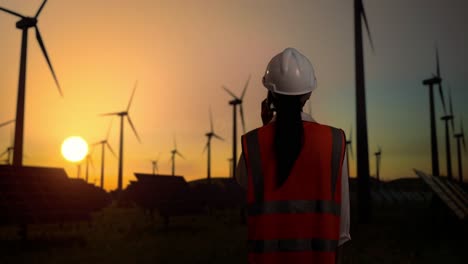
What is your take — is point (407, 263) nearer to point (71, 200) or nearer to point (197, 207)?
point (71, 200)

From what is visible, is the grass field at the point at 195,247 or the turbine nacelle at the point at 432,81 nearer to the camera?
the grass field at the point at 195,247

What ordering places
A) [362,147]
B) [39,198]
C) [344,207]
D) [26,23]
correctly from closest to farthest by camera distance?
[344,207]
[39,198]
[362,147]
[26,23]

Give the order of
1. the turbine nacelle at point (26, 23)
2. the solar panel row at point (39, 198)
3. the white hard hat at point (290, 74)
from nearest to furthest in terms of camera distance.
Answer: the white hard hat at point (290, 74) < the solar panel row at point (39, 198) < the turbine nacelle at point (26, 23)

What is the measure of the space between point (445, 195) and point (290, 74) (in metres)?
15.8

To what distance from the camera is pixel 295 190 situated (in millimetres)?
2844

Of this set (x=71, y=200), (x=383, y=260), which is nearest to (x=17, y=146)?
(x=71, y=200)

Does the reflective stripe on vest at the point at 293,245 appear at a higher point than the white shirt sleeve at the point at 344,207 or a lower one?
lower

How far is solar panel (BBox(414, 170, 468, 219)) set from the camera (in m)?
16.0

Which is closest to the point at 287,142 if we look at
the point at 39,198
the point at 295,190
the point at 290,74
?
the point at 295,190

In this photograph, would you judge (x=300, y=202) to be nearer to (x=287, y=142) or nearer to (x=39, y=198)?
(x=287, y=142)

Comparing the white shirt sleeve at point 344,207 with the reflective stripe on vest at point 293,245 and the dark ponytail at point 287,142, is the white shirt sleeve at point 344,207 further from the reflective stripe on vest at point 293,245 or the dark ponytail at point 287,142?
the dark ponytail at point 287,142

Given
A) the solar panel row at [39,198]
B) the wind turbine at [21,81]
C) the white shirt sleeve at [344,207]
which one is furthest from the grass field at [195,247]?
the white shirt sleeve at [344,207]

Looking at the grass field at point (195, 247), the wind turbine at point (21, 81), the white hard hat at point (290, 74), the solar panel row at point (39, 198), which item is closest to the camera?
the white hard hat at point (290, 74)

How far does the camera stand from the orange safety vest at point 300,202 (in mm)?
2799
